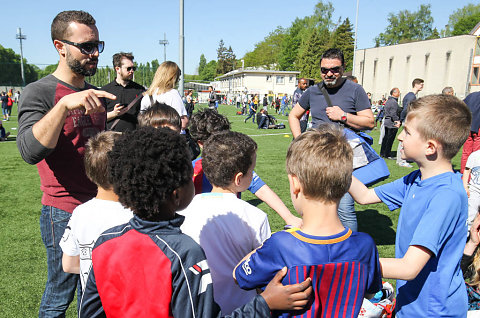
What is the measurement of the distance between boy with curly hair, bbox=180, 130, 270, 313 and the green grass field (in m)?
2.07

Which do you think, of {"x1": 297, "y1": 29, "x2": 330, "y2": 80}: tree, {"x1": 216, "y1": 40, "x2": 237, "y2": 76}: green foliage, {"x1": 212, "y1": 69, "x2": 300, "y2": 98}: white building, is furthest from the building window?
{"x1": 216, "y1": 40, "x2": 237, "y2": 76}: green foliage

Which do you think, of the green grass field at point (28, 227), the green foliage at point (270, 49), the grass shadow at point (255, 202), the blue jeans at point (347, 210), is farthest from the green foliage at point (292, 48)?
the blue jeans at point (347, 210)

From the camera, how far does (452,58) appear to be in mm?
43594

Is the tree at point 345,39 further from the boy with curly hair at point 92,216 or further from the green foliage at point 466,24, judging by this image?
the boy with curly hair at point 92,216

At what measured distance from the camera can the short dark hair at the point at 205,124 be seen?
10.1ft

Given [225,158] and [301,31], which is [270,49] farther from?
[225,158]

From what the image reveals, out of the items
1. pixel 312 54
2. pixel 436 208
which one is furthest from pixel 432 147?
pixel 312 54

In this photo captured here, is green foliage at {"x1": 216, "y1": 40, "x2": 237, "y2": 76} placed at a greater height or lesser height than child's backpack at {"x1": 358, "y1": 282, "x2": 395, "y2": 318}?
greater

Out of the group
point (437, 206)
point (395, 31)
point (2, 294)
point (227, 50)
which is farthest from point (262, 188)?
point (227, 50)

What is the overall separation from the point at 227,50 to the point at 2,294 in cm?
13323

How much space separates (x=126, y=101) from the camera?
4613 mm

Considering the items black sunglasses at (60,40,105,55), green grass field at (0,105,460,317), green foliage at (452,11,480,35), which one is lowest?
green grass field at (0,105,460,317)

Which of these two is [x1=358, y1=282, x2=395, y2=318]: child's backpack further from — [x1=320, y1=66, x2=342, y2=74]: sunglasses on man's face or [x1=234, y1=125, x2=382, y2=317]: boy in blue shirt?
[x1=320, y1=66, x2=342, y2=74]: sunglasses on man's face

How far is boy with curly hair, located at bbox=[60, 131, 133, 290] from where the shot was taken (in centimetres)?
195
